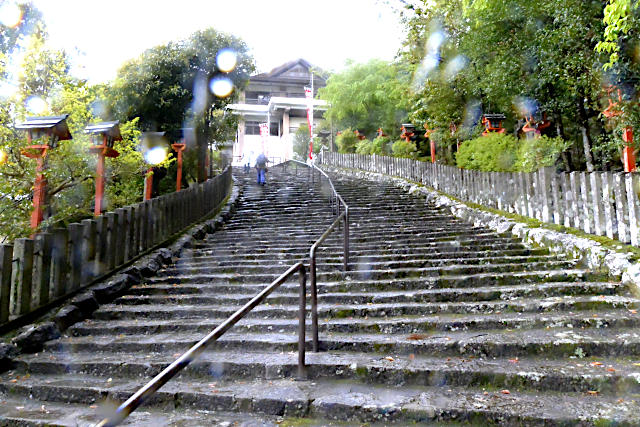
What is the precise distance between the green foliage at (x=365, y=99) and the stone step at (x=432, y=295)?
17741mm

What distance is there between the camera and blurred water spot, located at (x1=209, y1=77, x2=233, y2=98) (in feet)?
42.3

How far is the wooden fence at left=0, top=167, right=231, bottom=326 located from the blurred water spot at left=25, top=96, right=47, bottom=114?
520cm

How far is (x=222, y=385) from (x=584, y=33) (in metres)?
8.39

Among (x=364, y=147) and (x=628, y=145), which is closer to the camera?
(x=628, y=145)

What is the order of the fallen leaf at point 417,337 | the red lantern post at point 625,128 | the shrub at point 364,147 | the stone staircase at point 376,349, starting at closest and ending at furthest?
the stone staircase at point 376,349 → the fallen leaf at point 417,337 → the red lantern post at point 625,128 → the shrub at point 364,147

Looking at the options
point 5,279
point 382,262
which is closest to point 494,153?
point 382,262

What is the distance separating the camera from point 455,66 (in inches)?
469

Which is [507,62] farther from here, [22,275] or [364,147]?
[364,147]

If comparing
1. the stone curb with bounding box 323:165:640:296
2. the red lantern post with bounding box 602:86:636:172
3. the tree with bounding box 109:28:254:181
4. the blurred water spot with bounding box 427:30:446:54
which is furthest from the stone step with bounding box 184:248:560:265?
the blurred water spot with bounding box 427:30:446:54

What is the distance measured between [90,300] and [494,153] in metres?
9.65

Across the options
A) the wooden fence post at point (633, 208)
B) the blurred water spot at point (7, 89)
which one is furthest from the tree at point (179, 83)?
the wooden fence post at point (633, 208)

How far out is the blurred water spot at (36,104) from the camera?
1002 cm

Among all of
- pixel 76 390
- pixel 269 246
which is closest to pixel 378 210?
pixel 269 246

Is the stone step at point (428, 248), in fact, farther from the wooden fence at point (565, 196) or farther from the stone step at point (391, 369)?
the stone step at point (391, 369)
